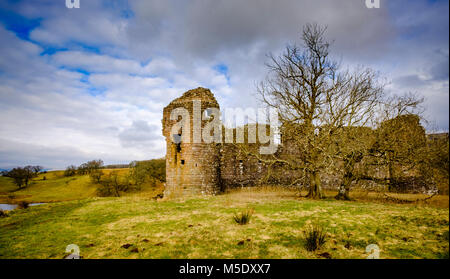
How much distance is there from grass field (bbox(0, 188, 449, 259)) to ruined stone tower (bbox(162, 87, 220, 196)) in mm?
5631

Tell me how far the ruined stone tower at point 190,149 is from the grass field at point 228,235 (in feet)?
18.5

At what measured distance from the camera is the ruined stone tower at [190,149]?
13.9 metres

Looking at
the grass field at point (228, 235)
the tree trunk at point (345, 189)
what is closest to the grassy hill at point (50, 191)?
the grass field at point (228, 235)

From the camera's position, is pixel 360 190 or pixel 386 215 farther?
pixel 360 190

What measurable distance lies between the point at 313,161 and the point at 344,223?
19.6 feet

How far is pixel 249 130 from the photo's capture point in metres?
21.4

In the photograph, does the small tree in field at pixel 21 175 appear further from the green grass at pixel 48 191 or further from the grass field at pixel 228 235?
the grass field at pixel 228 235

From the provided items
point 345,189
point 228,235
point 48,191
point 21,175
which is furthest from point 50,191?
point 345,189

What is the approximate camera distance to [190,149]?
14.1 metres

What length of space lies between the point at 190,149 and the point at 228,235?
9.26m

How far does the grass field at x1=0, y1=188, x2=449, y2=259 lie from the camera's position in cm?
432
